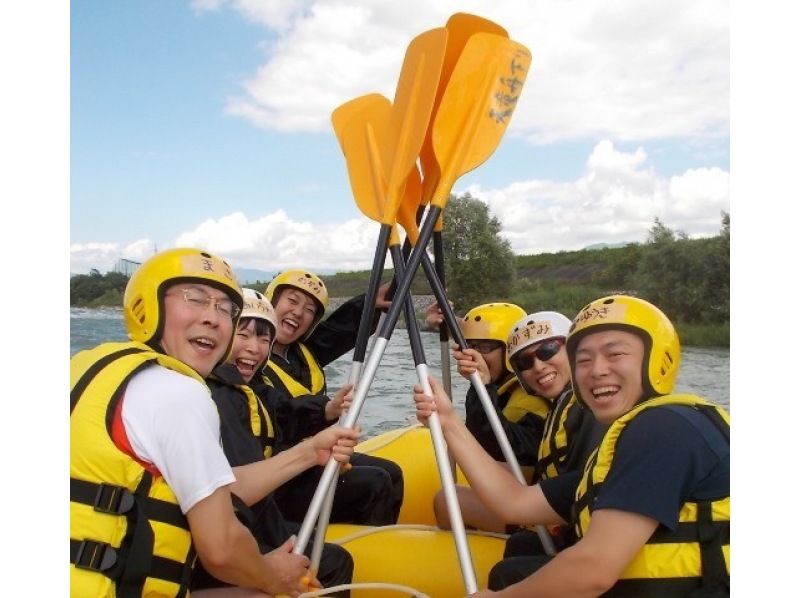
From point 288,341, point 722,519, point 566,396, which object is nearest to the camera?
point 722,519

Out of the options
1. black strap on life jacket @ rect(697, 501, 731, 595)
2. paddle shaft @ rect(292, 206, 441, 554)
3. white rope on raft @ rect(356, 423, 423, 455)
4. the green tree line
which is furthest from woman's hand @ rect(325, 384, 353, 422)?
the green tree line

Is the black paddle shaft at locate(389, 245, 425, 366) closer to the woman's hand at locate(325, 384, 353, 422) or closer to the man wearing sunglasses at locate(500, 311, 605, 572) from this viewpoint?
the woman's hand at locate(325, 384, 353, 422)

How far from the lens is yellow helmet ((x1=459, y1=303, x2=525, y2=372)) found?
346 cm

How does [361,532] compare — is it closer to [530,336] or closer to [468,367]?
[468,367]

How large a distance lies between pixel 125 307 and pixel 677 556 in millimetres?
1572

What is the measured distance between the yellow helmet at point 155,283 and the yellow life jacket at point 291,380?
1325 mm

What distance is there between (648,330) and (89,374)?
1.44 meters

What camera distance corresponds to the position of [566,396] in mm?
2719

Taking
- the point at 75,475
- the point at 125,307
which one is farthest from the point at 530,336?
the point at 75,475

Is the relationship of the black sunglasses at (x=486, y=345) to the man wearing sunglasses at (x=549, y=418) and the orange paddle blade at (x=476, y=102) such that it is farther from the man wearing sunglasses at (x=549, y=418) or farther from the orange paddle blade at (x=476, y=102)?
the orange paddle blade at (x=476, y=102)

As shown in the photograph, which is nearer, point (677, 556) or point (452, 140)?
point (677, 556)

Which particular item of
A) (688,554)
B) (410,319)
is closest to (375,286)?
(410,319)

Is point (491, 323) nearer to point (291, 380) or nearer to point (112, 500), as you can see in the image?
point (291, 380)

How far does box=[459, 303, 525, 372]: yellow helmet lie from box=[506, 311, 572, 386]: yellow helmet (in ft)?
1.10
